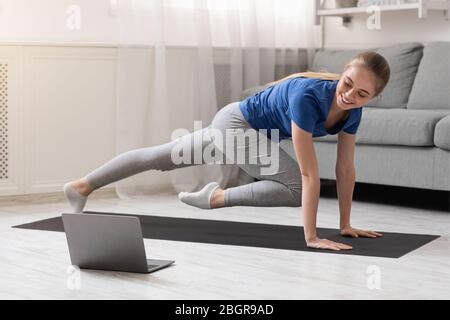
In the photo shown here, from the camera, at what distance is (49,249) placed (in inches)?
116

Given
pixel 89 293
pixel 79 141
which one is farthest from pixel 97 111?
pixel 89 293

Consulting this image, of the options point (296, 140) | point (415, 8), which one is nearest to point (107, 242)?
point (296, 140)

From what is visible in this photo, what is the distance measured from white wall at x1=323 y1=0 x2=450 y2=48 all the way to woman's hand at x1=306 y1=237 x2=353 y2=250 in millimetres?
2018

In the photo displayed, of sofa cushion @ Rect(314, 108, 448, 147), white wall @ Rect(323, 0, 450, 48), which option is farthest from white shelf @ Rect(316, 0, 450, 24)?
sofa cushion @ Rect(314, 108, 448, 147)

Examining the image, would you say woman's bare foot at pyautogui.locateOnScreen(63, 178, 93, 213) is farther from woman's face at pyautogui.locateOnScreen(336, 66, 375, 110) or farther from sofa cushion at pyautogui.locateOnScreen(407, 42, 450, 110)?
sofa cushion at pyautogui.locateOnScreen(407, 42, 450, 110)

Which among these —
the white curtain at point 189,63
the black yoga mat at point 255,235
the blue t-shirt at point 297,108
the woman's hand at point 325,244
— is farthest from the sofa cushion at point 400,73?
the woman's hand at point 325,244

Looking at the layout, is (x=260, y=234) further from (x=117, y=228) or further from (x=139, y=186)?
(x=139, y=186)

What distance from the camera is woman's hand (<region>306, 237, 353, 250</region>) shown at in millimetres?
2881

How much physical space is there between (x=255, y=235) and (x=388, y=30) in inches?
81.6

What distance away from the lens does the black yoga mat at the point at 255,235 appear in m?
2.96

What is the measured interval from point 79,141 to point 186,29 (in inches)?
32.0

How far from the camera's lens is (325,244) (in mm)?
2895

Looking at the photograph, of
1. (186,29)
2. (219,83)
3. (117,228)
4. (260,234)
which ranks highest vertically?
(186,29)
